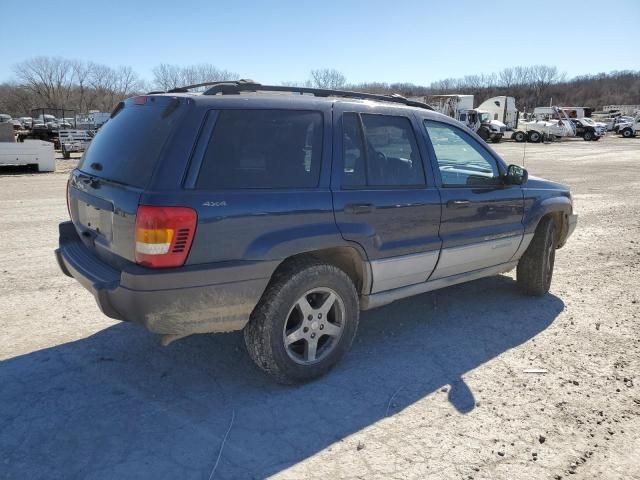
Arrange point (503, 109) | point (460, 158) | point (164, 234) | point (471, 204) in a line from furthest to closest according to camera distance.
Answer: point (503, 109) < point (460, 158) < point (471, 204) < point (164, 234)

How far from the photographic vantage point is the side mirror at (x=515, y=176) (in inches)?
170

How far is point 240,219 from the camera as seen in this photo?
9.22ft

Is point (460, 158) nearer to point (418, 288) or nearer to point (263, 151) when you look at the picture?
point (418, 288)

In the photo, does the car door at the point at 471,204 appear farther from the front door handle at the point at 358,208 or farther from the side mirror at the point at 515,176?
the front door handle at the point at 358,208

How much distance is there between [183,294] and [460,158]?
267cm

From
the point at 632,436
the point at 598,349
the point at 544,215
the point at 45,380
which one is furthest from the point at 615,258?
the point at 45,380

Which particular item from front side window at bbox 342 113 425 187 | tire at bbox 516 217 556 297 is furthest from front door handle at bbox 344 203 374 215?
tire at bbox 516 217 556 297

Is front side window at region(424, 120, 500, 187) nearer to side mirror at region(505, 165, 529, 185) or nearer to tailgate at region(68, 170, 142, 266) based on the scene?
side mirror at region(505, 165, 529, 185)

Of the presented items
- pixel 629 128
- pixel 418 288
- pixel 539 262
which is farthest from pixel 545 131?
pixel 418 288

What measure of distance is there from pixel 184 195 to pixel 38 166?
16726 millimetres

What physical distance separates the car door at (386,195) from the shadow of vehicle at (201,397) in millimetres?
655

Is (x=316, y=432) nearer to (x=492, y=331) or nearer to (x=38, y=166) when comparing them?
(x=492, y=331)

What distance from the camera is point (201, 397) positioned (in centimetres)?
314

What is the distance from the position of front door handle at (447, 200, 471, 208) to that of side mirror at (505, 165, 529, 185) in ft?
1.89
